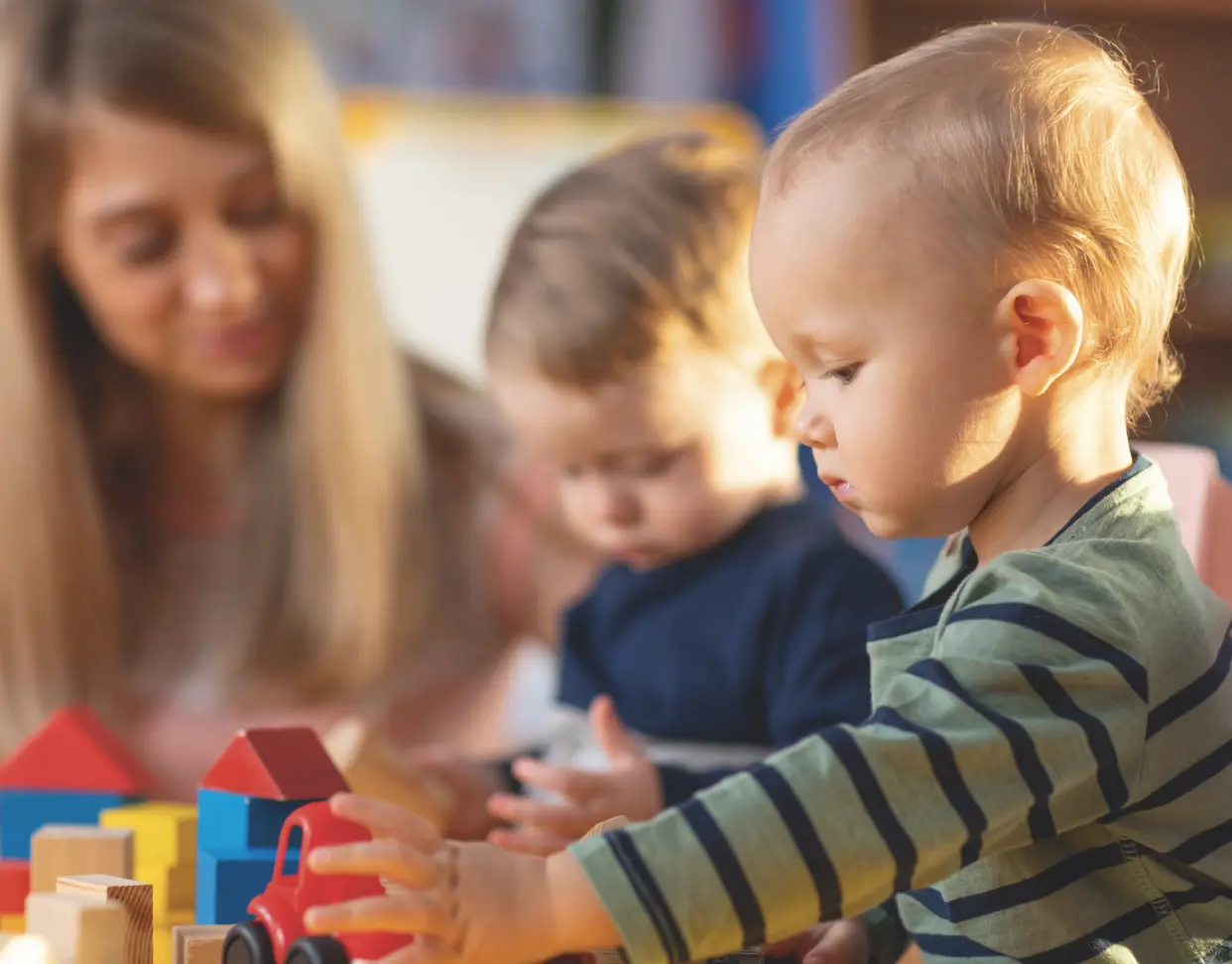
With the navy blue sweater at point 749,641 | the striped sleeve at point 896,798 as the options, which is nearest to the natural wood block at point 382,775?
the navy blue sweater at point 749,641

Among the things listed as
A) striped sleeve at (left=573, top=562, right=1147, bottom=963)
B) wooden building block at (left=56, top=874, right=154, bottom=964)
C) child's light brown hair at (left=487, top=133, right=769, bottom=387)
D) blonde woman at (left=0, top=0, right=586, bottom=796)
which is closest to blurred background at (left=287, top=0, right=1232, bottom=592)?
blonde woman at (left=0, top=0, right=586, bottom=796)

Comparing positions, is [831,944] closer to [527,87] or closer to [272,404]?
[272,404]

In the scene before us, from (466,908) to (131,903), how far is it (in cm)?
16

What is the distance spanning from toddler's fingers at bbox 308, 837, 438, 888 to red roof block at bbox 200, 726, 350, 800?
149mm

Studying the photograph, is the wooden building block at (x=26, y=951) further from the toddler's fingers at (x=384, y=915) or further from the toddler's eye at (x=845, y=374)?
the toddler's eye at (x=845, y=374)

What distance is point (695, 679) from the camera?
880mm

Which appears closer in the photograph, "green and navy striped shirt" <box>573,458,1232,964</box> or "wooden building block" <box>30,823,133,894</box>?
"green and navy striped shirt" <box>573,458,1232,964</box>

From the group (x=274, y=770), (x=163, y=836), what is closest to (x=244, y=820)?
(x=274, y=770)

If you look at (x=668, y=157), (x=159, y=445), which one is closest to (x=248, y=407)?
(x=159, y=445)

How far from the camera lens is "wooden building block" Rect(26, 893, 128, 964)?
20.0 inches

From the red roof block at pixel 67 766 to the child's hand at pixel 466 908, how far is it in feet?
1.17

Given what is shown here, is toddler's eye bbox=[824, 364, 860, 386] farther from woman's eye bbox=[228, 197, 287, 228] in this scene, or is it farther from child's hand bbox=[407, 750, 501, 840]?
woman's eye bbox=[228, 197, 287, 228]

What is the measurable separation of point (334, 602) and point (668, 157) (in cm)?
52

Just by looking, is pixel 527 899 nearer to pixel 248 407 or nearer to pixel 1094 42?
pixel 1094 42
